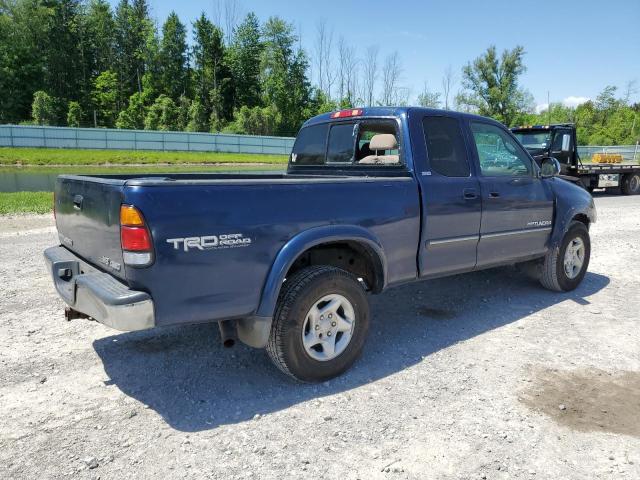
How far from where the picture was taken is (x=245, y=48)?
67938mm

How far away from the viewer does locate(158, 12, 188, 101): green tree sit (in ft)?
219

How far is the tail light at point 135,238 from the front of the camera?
2631 millimetres

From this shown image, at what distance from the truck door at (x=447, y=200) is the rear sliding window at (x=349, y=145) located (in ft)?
0.92

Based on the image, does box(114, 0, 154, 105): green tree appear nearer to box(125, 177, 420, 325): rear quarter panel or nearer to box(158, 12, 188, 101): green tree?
box(158, 12, 188, 101): green tree

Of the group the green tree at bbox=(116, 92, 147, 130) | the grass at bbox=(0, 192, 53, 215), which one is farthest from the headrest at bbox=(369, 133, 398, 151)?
the green tree at bbox=(116, 92, 147, 130)

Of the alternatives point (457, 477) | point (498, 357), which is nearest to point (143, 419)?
point (457, 477)

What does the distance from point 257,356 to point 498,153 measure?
307 cm

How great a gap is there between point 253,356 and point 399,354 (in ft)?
3.91

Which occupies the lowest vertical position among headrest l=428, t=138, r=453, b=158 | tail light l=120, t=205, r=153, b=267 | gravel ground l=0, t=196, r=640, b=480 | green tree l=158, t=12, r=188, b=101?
gravel ground l=0, t=196, r=640, b=480

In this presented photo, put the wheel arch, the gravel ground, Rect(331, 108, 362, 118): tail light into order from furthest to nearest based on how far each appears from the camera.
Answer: Rect(331, 108, 362, 118): tail light, the wheel arch, the gravel ground

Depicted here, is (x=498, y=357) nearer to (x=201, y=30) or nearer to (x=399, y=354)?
(x=399, y=354)

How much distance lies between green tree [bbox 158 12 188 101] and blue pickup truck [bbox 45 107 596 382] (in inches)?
2627

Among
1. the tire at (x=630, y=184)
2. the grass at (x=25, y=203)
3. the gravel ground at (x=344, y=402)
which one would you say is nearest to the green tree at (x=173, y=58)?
the grass at (x=25, y=203)

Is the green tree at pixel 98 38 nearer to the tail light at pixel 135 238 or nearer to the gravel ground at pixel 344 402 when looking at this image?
the gravel ground at pixel 344 402
